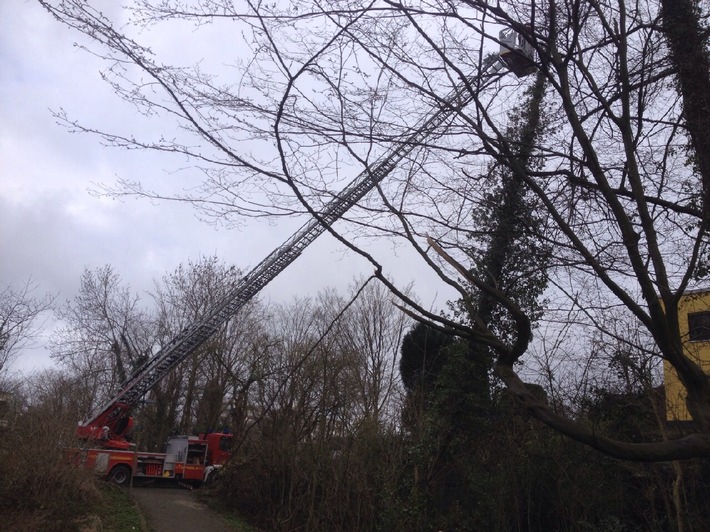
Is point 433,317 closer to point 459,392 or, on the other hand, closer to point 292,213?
point 292,213

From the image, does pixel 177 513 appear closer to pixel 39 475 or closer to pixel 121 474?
pixel 39 475

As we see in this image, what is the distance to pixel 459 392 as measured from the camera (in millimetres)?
13422

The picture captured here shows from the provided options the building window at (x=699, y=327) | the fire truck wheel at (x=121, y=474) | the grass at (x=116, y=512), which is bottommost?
the grass at (x=116, y=512)

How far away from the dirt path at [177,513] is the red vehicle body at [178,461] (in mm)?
1008

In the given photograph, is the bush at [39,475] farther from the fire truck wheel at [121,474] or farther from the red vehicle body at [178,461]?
the red vehicle body at [178,461]

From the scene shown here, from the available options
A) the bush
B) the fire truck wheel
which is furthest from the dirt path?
the bush

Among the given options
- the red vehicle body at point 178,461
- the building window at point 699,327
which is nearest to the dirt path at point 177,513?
the red vehicle body at point 178,461

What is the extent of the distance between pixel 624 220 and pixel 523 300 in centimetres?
556

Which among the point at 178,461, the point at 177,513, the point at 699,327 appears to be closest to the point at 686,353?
the point at 699,327

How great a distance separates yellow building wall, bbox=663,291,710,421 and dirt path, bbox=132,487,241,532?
37.2 ft

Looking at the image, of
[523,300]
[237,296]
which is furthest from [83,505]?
[523,300]

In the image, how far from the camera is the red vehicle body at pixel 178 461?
2309cm

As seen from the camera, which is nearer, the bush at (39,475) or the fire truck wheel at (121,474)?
the bush at (39,475)

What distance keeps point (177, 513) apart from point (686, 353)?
15804 mm
